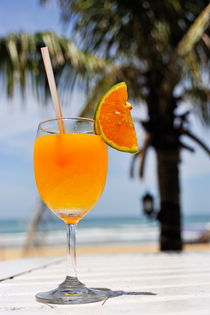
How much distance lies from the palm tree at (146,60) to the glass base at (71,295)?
154 inches

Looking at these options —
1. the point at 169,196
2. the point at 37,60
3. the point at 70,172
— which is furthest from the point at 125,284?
the point at 37,60

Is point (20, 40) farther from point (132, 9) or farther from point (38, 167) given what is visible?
point (38, 167)

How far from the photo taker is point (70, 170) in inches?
46.3

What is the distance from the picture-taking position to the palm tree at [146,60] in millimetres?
5117

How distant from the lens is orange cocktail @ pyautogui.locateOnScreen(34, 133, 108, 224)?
1.18 meters

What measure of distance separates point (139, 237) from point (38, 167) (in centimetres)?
2361

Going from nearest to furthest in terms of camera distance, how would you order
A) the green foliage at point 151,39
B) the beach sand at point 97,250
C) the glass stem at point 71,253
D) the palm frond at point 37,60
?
the glass stem at point 71,253 < the green foliage at point 151,39 < the palm frond at point 37,60 < the beach sand at point 97,250

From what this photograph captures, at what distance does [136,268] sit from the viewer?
1638mm

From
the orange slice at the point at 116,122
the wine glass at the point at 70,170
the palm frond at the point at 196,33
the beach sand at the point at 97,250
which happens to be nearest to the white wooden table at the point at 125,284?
the wine glass at the point at 70,170

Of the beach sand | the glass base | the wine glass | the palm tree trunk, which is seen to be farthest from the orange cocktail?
the beach sand

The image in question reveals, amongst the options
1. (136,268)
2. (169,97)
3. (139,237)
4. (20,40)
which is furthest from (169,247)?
(139,237)

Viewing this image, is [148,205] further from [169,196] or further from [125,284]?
[125,284]

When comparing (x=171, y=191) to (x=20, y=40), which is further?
(x=20, y=40)

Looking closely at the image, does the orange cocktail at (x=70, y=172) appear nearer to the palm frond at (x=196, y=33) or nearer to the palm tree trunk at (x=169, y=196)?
the palm frond at (x=196, y=33)
